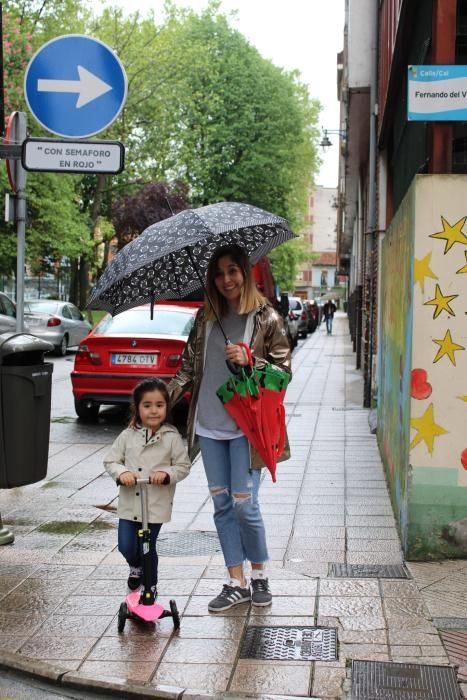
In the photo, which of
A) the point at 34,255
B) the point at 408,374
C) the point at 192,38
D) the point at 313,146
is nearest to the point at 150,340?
the point at 408,374

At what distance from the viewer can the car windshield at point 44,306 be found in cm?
2580

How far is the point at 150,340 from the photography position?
11.8m

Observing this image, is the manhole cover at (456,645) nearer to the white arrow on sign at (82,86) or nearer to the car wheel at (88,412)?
the white arrow on sign at (82,86)

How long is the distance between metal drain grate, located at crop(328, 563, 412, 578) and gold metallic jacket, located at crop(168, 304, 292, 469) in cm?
104

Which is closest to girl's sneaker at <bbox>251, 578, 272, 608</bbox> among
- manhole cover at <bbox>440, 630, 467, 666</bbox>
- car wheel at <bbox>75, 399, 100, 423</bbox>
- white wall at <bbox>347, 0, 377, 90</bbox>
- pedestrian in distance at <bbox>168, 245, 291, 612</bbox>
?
pedestrian in distance at <bbox>168, 245, 291, 612</bbox>

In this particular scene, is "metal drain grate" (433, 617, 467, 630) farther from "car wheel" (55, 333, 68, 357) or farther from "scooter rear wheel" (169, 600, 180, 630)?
"car wheel" (55, 333, 68, 357)

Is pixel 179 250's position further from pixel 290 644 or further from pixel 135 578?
pixel 290 644

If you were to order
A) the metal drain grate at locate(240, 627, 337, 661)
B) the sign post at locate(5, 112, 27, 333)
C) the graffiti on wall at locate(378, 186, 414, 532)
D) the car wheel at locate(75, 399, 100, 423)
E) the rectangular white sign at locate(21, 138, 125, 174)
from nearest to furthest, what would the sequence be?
the metal drain grate at locate(240, 627, 337, 661) < the graffiti on wall at locate(378, 186, 414, 532) < the rectangular white sign at locate(21, 138, 125, 174) < the sign post at locate(5, 112, 27, 333) < the car wheel at locate(75, 399, 100, 423)

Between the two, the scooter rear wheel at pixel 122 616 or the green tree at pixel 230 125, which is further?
the green tree at pixel 230 125

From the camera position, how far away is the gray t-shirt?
16.4ft

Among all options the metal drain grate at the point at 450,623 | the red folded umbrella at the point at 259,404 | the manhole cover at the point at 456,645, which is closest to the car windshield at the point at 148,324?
the red folded umbrella at the point at 259,404

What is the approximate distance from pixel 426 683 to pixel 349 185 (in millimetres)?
26684

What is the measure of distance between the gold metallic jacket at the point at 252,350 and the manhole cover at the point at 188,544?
4.37 feet

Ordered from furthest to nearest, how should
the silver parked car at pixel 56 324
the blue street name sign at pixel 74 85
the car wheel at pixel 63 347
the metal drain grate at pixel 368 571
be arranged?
1. the car wheel at pixel 63 347
2. the silver parked car at pixel 56 324
3. the blue street name sign at pixel 74 85
4. the metal drain grate at pixel 368 571
